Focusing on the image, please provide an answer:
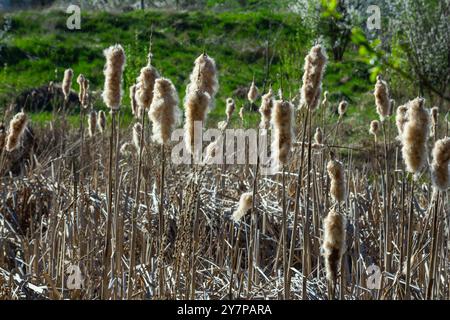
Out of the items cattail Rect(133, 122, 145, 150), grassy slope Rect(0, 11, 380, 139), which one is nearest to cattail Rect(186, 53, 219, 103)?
cattail Rect(133, 122, 145, 150)

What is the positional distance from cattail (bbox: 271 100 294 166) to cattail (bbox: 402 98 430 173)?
13.8 inches

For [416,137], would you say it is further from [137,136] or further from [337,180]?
[137,136]

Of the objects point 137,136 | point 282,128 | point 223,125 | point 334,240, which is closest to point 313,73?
point 282,128

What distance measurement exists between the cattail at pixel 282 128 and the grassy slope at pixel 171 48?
1157 centimetres

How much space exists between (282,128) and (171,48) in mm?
18482

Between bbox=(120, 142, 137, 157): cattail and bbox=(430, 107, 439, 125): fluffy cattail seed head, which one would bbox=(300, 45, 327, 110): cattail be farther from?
bbox=(120, 142, 137, 157): cattail

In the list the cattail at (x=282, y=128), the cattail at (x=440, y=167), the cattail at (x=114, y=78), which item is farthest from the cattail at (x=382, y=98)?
the cattail at (x=114, y=78)

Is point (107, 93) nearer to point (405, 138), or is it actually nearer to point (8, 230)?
point (405, 138)

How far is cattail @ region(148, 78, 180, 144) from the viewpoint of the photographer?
7.10 feet

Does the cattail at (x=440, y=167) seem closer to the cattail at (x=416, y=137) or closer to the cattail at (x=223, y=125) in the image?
the cattail at (x=416, y=137)

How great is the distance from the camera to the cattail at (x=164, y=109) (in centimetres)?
216

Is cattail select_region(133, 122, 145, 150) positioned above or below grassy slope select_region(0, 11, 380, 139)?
below
